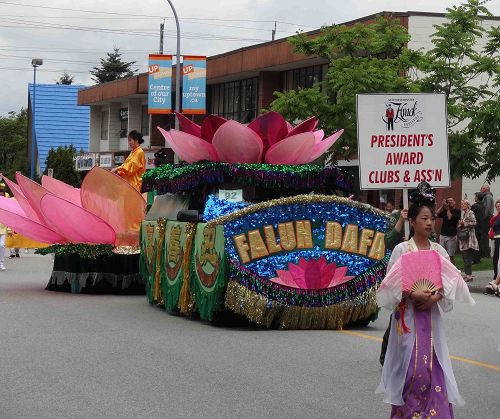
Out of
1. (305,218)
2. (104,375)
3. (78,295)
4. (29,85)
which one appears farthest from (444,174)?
(29,85)

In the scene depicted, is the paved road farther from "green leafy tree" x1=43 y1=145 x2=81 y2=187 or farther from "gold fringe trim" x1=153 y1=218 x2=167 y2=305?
"green leafy tree" x1=43 y1=145 x2=81 y2=187

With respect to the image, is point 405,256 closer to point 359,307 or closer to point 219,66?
point 359,307

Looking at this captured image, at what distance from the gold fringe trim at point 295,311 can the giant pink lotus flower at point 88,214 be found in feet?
15.4

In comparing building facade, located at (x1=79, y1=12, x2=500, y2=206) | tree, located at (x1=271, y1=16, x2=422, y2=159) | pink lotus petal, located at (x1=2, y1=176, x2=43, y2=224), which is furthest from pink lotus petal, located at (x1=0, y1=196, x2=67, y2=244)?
building facade, located at (x1=79, y1=12, x2=500, y2=206)

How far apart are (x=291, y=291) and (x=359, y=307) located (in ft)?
2.93

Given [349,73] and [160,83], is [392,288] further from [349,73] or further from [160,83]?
[160,83]

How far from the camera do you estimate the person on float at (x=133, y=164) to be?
17.6 meters

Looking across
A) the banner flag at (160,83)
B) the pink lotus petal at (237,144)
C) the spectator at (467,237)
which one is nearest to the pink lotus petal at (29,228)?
the pink lotus petal at (237,144)

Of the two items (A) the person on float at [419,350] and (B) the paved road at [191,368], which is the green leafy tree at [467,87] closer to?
(B) the paved road at [191,368]

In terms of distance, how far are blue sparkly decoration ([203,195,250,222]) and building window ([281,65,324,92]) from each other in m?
29.5

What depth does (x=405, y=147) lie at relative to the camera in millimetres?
11703

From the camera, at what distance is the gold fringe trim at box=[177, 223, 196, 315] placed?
44.2ft

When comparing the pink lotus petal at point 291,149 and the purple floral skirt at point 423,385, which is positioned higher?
the pink lotus petal at point 291,149

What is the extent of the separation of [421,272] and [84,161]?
55.3 m
